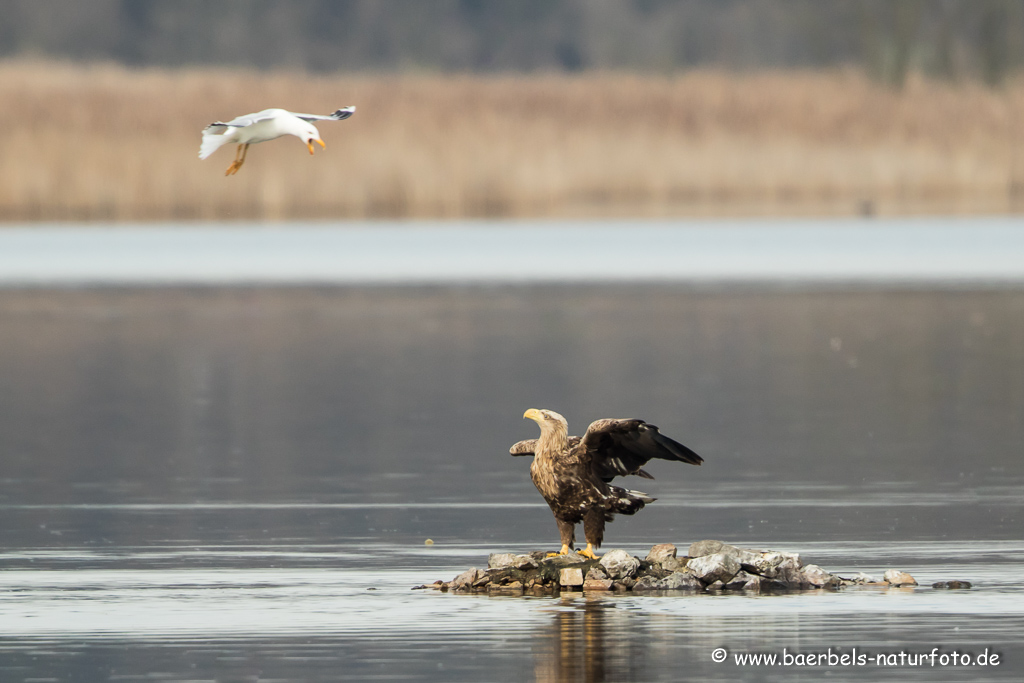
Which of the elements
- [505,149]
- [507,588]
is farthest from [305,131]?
[505,149]

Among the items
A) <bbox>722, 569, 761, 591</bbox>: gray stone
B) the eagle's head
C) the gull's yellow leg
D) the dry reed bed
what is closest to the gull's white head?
the gull's yellow leg

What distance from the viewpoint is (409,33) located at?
70.4 meters

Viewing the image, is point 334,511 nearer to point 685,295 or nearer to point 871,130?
point 685,295

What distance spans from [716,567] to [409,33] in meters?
64.0

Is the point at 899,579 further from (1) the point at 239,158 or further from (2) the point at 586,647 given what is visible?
(1) the point at 239,158

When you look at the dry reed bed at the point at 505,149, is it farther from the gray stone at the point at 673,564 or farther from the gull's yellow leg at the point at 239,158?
the gray stone at the point at 673,564

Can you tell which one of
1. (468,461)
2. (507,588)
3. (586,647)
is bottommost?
(586,647)

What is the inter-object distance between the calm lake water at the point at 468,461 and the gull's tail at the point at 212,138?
1544mm

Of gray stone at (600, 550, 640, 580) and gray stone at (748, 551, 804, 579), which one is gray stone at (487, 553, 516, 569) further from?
gray stone at (748, 551, 804, 579)

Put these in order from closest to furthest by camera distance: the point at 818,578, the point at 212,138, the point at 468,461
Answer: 1. the point at 818,578
2. the point at 212,138
3. the point at 468,461

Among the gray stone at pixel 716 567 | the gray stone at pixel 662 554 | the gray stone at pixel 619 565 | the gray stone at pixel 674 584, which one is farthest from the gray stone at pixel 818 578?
the gray stone at pixel 619 565

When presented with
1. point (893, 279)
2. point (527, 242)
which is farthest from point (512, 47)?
point (893, 279)

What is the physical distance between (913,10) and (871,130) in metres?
12.5

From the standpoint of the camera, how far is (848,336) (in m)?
17.2
